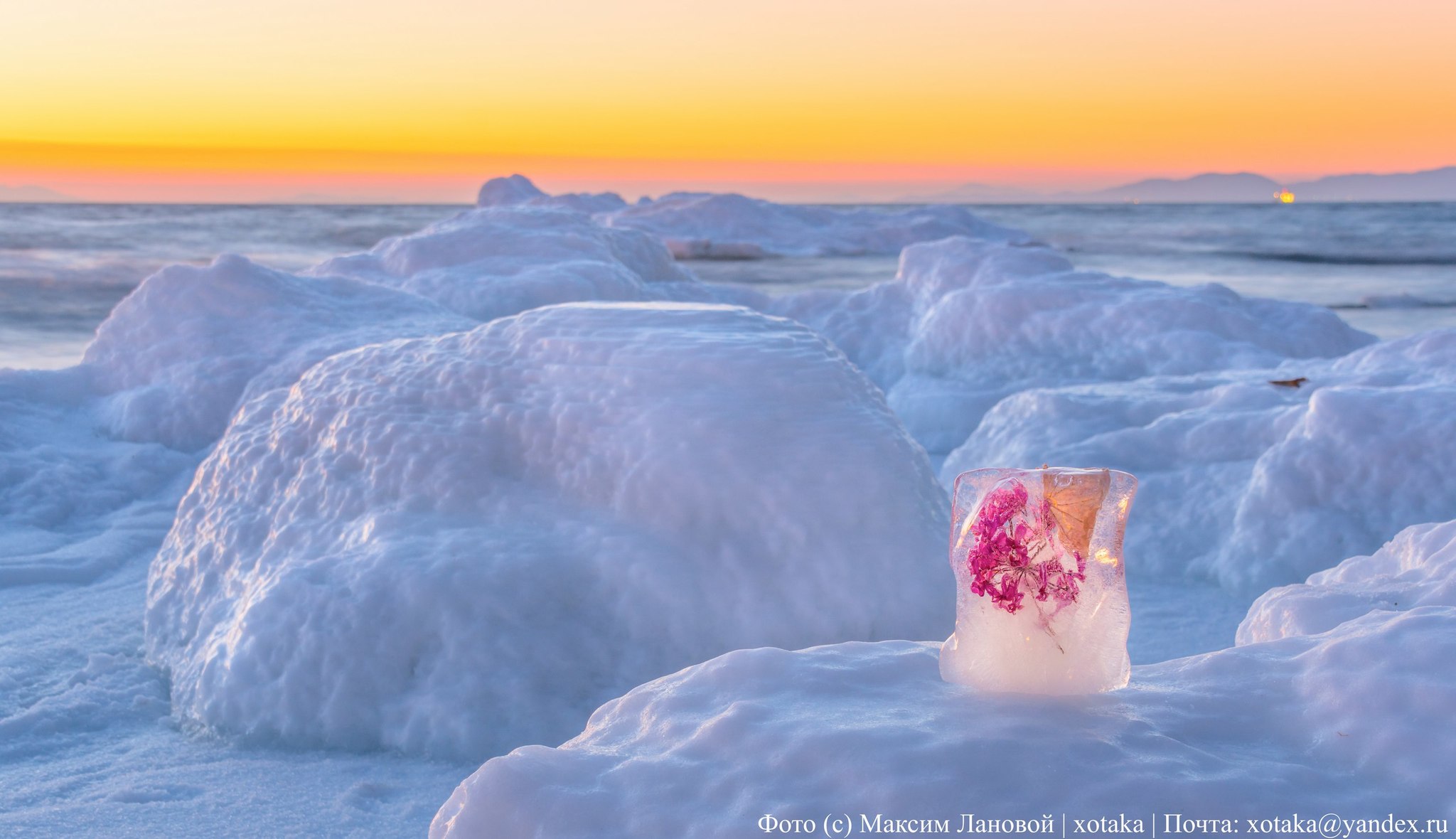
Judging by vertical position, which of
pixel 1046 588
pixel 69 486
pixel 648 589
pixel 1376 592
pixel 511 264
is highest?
pixel 511 264

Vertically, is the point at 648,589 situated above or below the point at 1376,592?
below

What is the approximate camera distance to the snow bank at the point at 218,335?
5.73 metres

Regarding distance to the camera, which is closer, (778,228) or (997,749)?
(997,749)

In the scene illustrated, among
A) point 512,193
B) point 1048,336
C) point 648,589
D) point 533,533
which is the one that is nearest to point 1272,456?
point 648,589

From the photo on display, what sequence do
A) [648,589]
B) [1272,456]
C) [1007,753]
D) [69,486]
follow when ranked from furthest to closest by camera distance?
[69,486]
[1272,456]
[648,589]
[1007,753]

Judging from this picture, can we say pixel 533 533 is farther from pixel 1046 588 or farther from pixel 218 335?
pixel 218 335

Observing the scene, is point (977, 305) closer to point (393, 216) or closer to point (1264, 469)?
point (1264, 469)

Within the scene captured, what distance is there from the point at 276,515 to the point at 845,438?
5.44 feet

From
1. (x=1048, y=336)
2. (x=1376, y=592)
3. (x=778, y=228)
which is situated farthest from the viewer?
(x=778, y=228)

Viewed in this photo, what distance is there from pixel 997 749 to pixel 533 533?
1786 millimetres

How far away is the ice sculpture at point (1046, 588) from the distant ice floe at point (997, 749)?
4 centimetres

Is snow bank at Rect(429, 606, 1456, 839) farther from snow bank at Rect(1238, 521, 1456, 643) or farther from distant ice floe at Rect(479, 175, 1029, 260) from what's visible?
distant ice floe at Rect(479, 175, 1029, 260)

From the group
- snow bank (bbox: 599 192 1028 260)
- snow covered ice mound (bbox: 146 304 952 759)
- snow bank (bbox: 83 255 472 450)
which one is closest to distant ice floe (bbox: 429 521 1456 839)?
snow covered ice mound (bbox: 146 304 952 759)

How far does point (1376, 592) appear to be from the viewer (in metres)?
2.19
